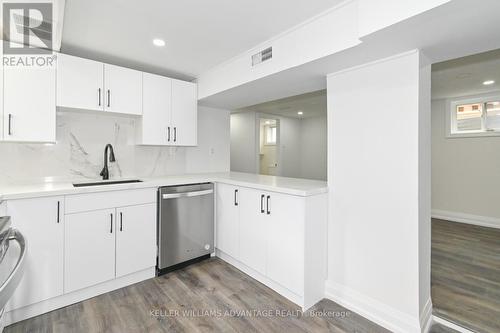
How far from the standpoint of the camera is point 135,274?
2.44 metres

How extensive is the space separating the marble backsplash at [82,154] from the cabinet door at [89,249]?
80 centimetres

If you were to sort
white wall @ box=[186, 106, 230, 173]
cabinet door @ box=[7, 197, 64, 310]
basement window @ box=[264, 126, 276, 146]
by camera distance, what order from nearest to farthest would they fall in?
cabinet door @ box=[7, 197, 64, 310] → white wall @ box=[186, 106, 230, 173] → basement window @ box=[264, 126, 276, 146]

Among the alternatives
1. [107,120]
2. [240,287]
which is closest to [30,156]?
[107,120]

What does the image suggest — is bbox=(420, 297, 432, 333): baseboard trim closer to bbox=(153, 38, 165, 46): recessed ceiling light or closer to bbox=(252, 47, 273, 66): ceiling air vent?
bbox=(252, 47, 273, 66): ceiling air vent

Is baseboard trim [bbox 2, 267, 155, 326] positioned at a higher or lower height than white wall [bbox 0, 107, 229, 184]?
lower

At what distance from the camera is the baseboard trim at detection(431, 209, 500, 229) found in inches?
170

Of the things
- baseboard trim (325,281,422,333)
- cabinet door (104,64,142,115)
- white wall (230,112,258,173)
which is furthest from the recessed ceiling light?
white wall (230,112,258,173)

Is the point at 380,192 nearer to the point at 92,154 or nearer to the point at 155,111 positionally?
the point at 155,111

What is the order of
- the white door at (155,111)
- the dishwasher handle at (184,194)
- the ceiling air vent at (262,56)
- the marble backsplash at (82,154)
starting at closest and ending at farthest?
the ceiling air vent at (262,56)
the marble backsplash at (82,154)
the dishwasher handle at (184,194)
the white door at (155,111)

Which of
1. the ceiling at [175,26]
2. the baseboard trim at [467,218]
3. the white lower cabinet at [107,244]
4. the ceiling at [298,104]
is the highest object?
the ceiling at [298,104]

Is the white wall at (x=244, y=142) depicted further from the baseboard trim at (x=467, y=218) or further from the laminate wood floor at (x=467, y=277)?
the baseboard trim at (x=467, y=218)

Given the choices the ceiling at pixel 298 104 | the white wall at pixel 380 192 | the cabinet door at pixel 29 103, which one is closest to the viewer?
the white wall at pixel 380 192

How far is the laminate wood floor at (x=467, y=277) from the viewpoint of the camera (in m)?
1.94

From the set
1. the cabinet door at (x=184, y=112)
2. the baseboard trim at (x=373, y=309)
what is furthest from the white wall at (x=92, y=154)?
the baseboard trim at (x=373, y=309)
